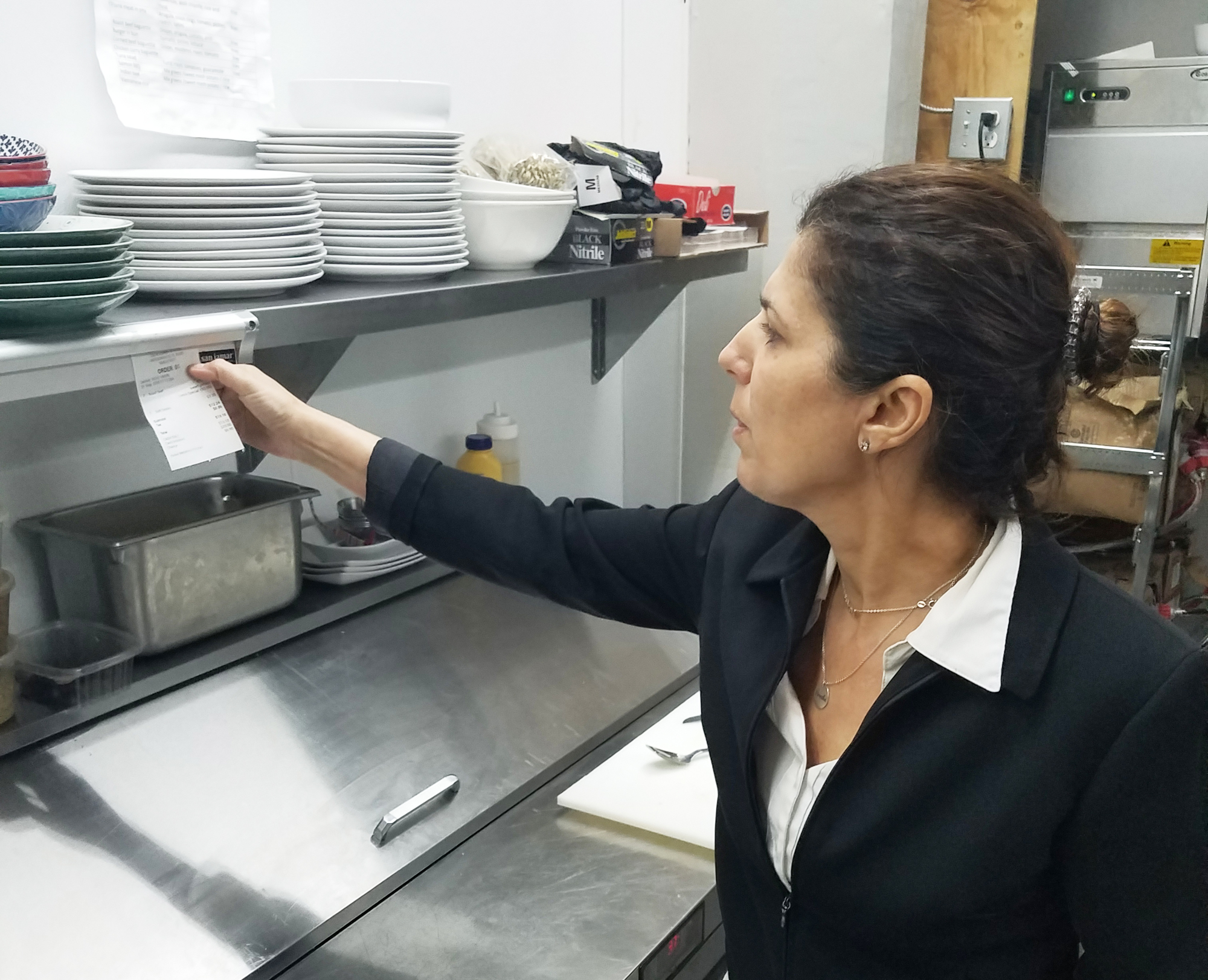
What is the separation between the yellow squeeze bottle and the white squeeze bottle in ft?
0.06

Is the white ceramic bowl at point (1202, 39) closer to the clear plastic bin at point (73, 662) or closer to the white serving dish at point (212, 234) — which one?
the white serving dish at point (212, 234)

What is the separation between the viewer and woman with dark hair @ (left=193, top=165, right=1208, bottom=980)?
0.90 m

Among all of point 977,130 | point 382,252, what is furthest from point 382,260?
point 977,130

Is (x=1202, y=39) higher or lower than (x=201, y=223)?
higher

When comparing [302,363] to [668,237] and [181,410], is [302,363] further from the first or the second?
[668,237]

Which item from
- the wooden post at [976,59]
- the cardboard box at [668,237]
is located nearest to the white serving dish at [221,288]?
the cardboard box at [668,237]

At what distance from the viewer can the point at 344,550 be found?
1.64 metres

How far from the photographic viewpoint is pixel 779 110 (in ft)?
7.34

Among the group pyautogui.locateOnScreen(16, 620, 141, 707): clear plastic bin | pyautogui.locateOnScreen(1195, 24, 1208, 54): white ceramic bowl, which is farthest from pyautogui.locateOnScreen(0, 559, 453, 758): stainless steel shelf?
pyautogui.locateOnScreen(1195, 24, 1208, 54): white ceramic bowl

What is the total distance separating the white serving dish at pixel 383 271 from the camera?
1263 mm

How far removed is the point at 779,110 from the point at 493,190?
106cm

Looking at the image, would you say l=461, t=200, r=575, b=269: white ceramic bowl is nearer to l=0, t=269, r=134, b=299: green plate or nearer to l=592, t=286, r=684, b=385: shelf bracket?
l=0, t=269, r=134, b=299: green plate

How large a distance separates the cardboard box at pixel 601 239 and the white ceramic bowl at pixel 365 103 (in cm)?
32

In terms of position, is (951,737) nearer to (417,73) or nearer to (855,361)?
(855,361)
